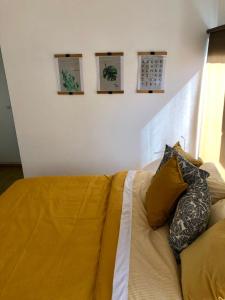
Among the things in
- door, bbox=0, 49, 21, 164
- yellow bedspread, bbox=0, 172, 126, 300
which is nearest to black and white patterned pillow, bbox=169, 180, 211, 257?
yellow bedspread, bbox=0, 172, 126, 300

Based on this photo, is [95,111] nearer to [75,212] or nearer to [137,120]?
[137,120]

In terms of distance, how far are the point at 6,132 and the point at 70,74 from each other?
1908 mm

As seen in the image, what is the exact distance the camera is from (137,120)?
2.57 meters

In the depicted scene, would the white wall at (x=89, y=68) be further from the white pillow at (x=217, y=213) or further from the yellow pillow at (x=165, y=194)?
the white pillow at (x=217, y=213)

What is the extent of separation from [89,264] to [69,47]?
2.01 metres

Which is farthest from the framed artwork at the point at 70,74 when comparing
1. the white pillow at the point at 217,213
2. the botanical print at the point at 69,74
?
the white pillow at the point at 217,213

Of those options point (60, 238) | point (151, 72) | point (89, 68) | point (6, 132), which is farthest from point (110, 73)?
point (6, 132)

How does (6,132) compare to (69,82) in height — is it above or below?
below

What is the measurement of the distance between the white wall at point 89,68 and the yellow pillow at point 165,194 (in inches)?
48.7

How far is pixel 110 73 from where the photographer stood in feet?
7.95

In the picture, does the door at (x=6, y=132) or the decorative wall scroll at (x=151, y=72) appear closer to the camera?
the decorative wall scroll at (x=151, y=72)

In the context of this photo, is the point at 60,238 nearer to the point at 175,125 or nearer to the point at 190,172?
the point at 190,172

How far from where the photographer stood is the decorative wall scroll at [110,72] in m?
2.37

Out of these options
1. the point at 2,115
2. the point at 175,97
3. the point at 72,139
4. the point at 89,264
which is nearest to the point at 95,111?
the point at 72,139
